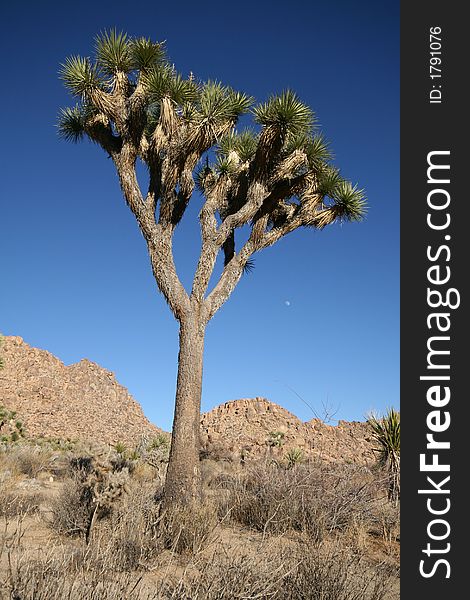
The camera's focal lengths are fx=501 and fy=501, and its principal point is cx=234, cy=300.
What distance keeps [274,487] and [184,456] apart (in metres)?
1.50

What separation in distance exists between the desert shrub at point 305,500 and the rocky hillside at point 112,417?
11598 mm

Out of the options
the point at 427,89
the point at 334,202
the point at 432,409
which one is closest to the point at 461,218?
the point at 427,89

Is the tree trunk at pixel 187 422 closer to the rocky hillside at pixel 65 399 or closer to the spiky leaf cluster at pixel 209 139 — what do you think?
the spiky leaf cluster at pixel 209 139

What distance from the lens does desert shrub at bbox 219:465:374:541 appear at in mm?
6809

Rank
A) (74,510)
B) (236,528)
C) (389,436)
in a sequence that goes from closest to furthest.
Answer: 1. (74,510)
2. (236,528)
3. (389,436)

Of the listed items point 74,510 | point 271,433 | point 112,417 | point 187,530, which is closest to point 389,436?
point 187,530

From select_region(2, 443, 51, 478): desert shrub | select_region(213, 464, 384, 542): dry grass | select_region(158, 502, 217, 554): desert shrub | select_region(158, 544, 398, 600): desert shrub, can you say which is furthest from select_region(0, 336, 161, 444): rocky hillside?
select_region(158, 544, 398, 600): desert shrub

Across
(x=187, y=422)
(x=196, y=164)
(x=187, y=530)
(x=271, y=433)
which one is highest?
(x=196, y=164)

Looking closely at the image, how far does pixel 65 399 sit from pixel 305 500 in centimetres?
2817

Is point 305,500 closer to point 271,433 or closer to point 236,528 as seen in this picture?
point 236,528

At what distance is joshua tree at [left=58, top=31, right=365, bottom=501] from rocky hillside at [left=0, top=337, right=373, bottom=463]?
455 inches

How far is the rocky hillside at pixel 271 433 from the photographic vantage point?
21844mm

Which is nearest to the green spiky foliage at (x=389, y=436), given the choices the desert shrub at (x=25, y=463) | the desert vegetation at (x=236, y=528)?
the desert vegetation at (x=236, y=528)

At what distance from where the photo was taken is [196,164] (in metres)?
9.45
